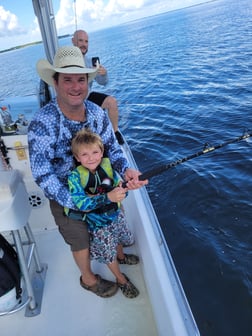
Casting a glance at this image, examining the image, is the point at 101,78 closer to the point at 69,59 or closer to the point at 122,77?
the point at 69,59

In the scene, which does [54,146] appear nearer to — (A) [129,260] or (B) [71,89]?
(B) [71,89]

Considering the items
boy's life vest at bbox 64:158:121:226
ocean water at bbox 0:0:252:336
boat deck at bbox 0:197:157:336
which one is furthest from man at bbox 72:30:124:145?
boat deck at bbox 0:197:157:336

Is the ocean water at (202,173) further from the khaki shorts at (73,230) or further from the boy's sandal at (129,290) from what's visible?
the khaki shorts at (73,230)

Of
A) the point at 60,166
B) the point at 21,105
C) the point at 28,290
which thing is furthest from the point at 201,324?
the point at 21,105

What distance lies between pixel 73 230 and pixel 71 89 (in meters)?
0.93

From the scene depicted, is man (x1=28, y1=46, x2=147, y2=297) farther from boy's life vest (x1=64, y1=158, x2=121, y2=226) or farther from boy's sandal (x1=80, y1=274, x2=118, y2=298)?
boy's sandal (x1=80, y1=274, x2=118, y2=298)

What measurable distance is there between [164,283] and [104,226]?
56cm

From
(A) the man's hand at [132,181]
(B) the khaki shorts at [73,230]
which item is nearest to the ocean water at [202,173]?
(A) the man's hand at [132,181]

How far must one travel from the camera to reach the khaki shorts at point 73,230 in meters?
1.94

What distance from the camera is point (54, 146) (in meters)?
1.88

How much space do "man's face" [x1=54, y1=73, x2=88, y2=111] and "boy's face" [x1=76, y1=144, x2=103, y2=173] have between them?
30cm

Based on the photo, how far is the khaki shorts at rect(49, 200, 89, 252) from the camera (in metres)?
1.94

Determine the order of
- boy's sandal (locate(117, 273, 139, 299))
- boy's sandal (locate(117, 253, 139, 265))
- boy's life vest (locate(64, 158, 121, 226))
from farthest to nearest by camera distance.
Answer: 1. boy's sandal (locate(117, 253, 139, 265))
2. boy's sandal (locate(117, 273, 139, 299))
3. boy's life vest (locate(64, 158, 121, 226))

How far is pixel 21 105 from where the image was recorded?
134 inches
